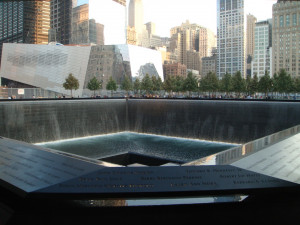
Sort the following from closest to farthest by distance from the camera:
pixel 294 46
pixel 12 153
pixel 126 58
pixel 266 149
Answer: pixel 12 153 < pixel 266 149 < pixel 294 46 < pixel 126 58

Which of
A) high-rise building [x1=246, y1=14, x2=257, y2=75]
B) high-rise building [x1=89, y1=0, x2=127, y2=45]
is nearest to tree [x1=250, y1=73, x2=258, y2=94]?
high-rise building [x1=89, y1=0, x2=127, y2=45]

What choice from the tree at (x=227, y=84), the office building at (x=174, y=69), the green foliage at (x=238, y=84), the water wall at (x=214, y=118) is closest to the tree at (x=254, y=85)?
the green foliage at (x=238, y=84)

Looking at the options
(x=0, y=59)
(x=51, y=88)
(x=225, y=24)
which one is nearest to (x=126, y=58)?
(x=51, y=88)

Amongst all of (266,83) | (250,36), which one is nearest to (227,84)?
(266,83)

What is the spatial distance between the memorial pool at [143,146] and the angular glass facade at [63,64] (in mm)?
24423

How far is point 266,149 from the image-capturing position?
5.04 meters

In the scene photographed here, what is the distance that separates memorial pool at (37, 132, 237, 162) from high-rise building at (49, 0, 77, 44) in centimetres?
4217

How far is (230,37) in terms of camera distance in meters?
85.6

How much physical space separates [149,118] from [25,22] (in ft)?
94.0

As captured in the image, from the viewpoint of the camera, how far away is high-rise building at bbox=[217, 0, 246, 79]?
8119 cm

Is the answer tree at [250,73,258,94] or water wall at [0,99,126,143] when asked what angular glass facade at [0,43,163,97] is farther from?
water wall at [0,99,126,143]

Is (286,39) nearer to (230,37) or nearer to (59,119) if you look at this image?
(59,119)

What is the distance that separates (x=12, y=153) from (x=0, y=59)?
47.2 metres

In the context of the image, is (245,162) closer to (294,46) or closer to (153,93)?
(294,46)
